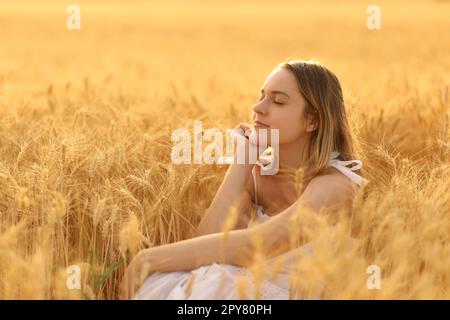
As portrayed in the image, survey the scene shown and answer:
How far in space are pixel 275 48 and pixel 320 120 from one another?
930cm

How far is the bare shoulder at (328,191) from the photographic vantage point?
2135mm

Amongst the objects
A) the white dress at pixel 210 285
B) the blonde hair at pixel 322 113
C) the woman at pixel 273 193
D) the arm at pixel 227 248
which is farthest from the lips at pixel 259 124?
the white dress at pixel 210 285

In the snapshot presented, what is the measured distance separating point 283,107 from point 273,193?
338 millimetres

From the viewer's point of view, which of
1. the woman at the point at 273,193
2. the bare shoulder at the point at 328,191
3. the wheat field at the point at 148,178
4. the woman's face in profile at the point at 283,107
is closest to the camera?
the wheat field at the point at 148,178

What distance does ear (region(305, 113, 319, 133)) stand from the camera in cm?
240

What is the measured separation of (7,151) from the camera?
106 inches

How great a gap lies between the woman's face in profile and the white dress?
0.50 metres

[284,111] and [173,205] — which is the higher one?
[284,111]

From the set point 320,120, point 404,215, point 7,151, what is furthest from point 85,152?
point 404,215

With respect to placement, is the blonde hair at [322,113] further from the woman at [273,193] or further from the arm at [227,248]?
the arm at [227,248]

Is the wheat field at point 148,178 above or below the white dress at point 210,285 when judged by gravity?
above

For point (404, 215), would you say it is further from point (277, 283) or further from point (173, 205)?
point (173, 205)

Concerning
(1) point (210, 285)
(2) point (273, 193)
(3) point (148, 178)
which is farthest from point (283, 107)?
(1) point (210, 285)
